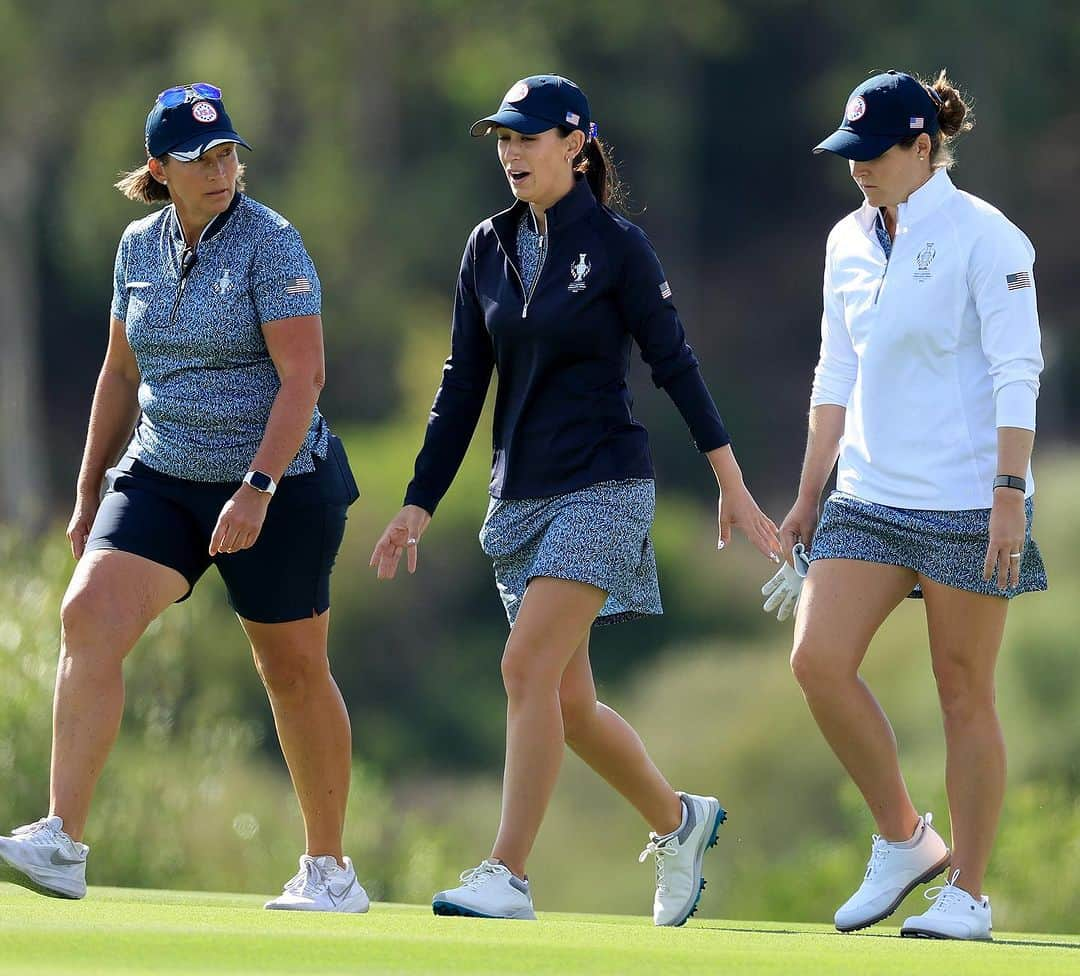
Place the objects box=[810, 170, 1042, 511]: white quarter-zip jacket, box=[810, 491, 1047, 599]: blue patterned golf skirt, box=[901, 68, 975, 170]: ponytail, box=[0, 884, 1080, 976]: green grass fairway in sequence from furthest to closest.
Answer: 1. box=[901, 68, 975, 170]: ponytail
2. box=[810, 491, 1047, 599]: blue patterned golf skirt
3. box=[810, 170, 1042, 511]: white quarter-zip jacket
4. box=[0, 884, 1080, 976]: green grass fairway

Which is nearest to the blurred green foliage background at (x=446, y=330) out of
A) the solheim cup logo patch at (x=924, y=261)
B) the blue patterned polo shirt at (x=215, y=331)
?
the blue patterned polo shirt at (x=215, y=331)

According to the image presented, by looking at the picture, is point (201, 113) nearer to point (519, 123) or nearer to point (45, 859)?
point (519, 123)

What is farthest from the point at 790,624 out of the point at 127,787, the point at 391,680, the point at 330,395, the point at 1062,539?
the point at 127,787

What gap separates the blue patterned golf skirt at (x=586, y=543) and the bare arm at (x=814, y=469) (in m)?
0.37

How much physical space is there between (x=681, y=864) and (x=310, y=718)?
1055 millimetres

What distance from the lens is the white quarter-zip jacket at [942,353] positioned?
589 centimetres

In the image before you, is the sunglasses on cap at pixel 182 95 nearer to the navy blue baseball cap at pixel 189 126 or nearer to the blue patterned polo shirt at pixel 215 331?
the navy blue baseball cap at pixel 189 126

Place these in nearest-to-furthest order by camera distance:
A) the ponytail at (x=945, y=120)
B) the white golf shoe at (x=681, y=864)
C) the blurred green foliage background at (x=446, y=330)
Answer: the ponytail at (x=945, y=120), the white golf shoe at (x=681, y=864), the blurred green foliage background at (x=446, y=330)

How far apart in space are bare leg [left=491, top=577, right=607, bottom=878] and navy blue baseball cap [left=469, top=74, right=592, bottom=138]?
3.71ft

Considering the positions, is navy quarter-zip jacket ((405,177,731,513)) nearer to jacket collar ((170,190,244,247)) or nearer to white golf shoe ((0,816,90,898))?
jacket collar ((170,190,244,247))

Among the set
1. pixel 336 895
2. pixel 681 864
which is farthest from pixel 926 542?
pixel 336 895

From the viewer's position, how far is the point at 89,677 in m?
5.98

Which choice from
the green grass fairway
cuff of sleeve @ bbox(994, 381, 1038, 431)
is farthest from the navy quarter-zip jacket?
the green grass fairway

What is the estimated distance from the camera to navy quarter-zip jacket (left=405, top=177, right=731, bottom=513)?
6.17 metres
